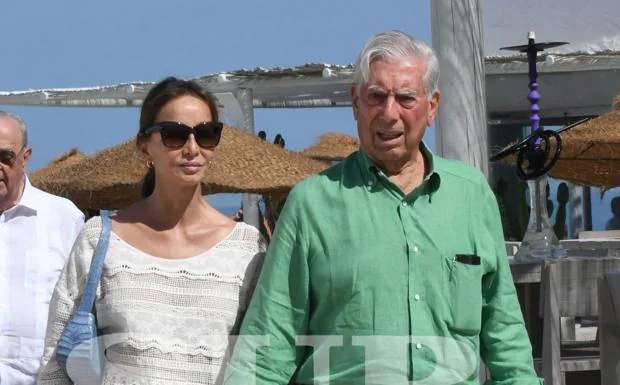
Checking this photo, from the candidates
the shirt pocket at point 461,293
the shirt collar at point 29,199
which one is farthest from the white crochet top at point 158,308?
the shirt collar at point 29,199

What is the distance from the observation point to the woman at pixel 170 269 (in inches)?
127

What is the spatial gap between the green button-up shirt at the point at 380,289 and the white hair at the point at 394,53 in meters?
0.19

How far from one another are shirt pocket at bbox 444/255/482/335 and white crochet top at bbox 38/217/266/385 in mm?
577

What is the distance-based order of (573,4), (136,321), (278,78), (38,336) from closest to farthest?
1. (136,321)
2. (38,336)
3. (278,78)
4. (573,4)

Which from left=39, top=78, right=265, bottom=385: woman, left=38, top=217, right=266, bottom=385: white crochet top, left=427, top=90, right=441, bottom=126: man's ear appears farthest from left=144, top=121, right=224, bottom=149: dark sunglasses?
left=427, top=90, right=441, bottom=126: man's ear

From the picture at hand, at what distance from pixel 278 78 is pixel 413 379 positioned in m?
17.0

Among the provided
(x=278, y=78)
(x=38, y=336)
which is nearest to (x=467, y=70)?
(x=38, y=336)

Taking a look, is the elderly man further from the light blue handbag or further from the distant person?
the distant person

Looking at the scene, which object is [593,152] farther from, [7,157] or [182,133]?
[182,133]

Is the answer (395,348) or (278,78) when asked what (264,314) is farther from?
(278,78)

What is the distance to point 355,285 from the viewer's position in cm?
297

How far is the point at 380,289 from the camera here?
2.97 metres

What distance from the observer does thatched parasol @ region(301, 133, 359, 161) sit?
63.7 feet

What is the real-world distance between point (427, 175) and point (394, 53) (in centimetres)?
31
